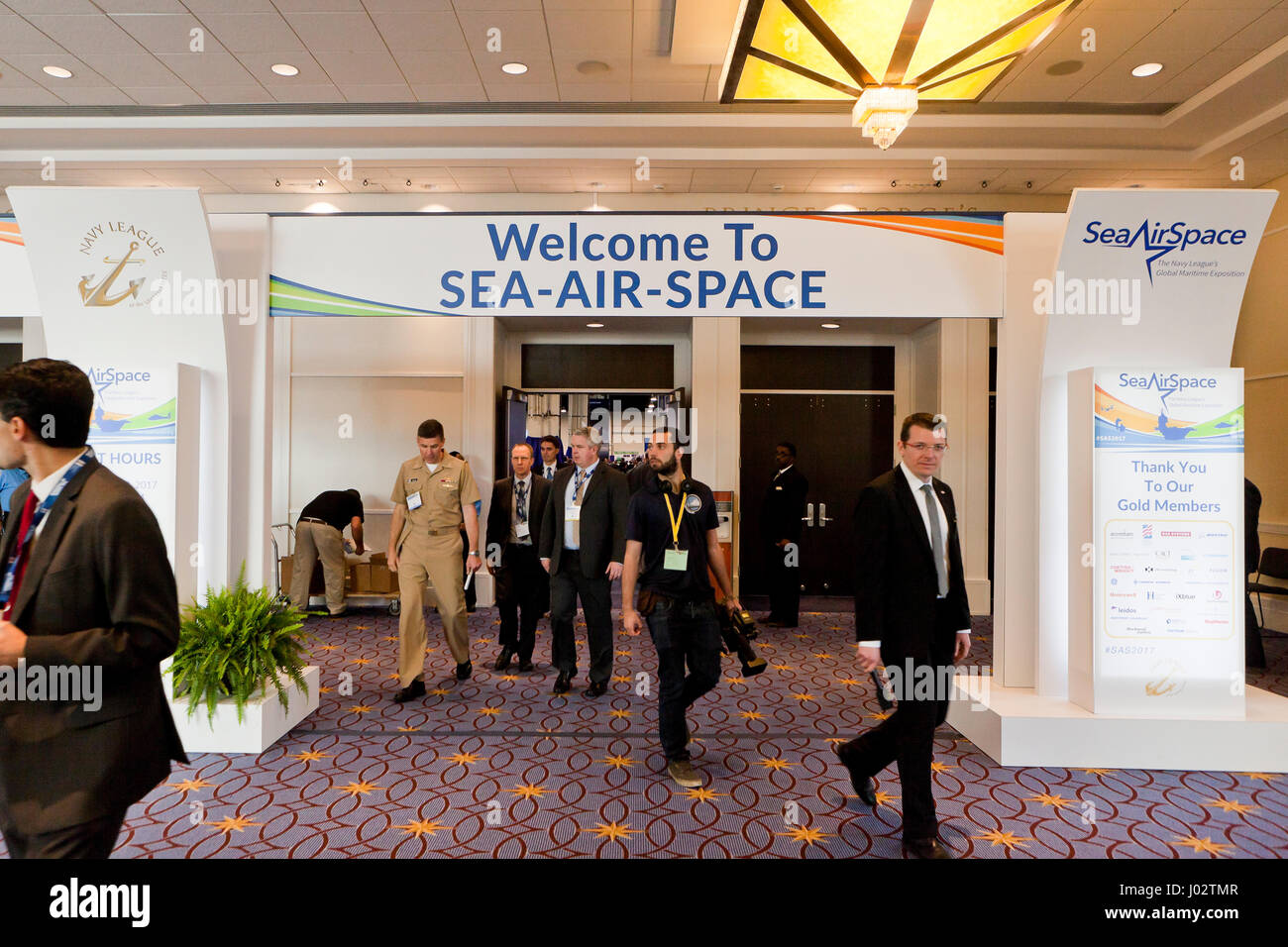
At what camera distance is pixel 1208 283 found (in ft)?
12.3

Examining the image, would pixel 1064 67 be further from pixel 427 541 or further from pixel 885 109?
pixel 427 541

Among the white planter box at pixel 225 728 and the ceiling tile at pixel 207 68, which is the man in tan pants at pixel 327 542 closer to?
the white planter box at pixel 225 728

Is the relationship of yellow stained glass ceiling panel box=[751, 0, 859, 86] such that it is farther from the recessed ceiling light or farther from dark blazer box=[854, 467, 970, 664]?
dark blazer box=[854, 467, 970, 664]

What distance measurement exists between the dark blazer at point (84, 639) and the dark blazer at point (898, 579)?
2.20 metres

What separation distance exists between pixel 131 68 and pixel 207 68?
1.88ft

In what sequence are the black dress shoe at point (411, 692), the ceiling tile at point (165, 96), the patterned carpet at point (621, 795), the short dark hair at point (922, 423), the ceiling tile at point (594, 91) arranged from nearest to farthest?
the patterned carpet at point (621, 795) < the short dark hair at point (922, 423) < the black dress shoe at point (411, 692) < the ceiling tile at point (594, 91) < the ceiling tile at point (165, 96)

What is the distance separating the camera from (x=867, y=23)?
13.8ft

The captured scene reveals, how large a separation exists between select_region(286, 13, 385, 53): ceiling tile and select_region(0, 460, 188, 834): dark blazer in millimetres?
4568

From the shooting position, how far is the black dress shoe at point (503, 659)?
5.18 meters

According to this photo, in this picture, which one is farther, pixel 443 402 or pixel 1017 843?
pixel 443 402

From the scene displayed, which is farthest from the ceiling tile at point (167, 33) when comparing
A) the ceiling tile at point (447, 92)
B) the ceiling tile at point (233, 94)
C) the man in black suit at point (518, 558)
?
the man in black suit at point (518, 558)

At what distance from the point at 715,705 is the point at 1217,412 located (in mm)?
3051
